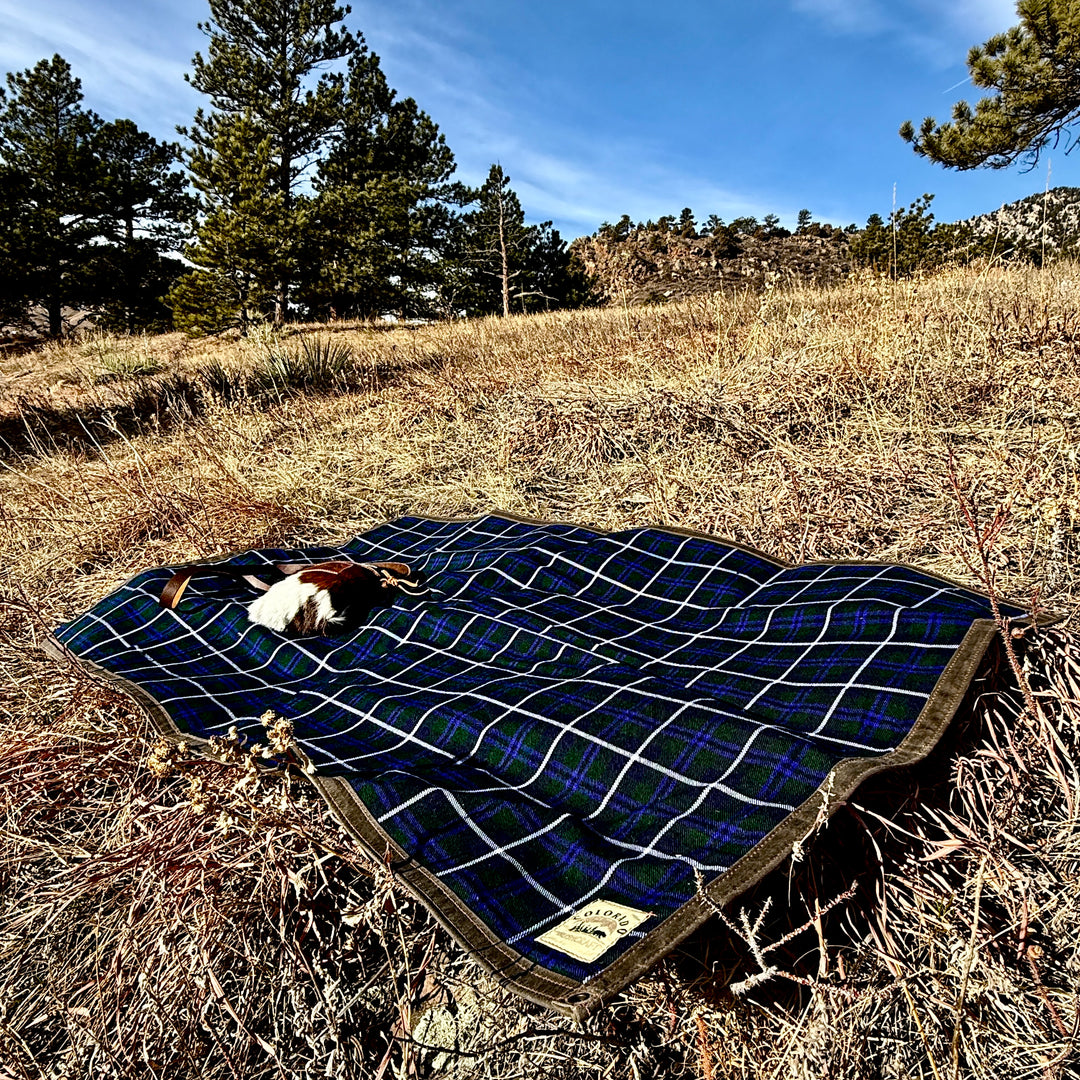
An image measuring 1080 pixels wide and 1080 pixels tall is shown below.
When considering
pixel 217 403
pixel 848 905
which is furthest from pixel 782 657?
pixel 217 403

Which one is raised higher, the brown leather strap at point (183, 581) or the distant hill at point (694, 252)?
the distant hill at point (694, 252)

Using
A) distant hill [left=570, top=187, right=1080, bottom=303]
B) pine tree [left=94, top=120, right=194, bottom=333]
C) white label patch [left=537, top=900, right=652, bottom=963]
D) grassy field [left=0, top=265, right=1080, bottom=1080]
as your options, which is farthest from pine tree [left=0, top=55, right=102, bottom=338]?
white label patch [left=537, top=900, right=652, bottom=963]

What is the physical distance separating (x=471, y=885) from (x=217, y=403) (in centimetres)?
518

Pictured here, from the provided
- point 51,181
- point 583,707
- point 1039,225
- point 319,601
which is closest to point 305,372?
point 319,601

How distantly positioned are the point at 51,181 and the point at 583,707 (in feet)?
77.3

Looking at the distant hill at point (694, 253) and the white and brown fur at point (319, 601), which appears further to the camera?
the distant hill at point (694, 253)

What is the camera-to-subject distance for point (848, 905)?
1.14m

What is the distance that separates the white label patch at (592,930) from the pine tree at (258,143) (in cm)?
1626

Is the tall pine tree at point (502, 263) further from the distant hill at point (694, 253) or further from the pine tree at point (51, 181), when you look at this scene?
the pine tree at point (51, 181)

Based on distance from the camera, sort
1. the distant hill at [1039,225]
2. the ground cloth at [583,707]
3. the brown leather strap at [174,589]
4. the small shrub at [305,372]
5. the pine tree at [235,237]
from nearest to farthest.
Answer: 1. the ground cloth at [583,707]
2. the brown leather strap at [174,589]
3. the small shrub at [305,372]
4. the distant hill at [1039,225]
5. the pine tree at [235,237]

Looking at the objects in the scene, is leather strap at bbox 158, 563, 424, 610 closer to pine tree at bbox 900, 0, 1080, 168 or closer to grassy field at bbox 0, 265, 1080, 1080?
grassy field at bbox 0, 265, 1080, 1080

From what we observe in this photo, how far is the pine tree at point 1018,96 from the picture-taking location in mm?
8172

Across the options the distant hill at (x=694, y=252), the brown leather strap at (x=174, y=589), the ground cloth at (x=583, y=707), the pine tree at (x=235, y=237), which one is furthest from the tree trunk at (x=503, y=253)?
the ground cloth at (x=583, y=707)

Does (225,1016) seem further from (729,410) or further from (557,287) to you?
(557,287)
